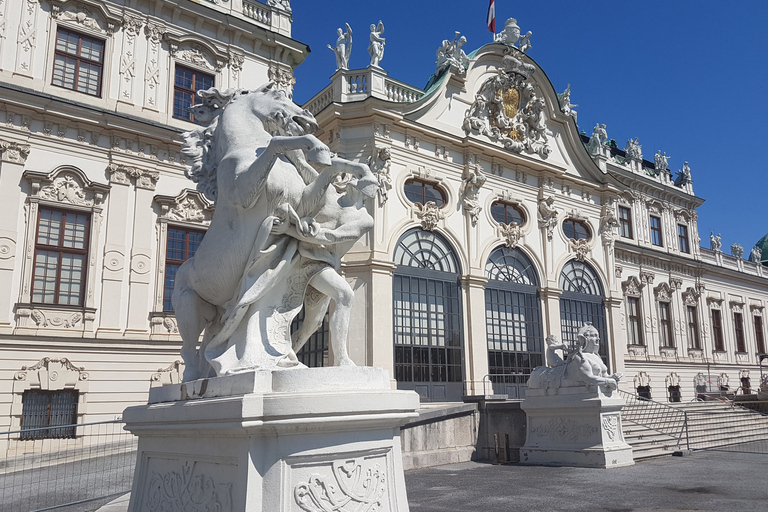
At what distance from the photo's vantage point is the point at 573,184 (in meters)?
25.1

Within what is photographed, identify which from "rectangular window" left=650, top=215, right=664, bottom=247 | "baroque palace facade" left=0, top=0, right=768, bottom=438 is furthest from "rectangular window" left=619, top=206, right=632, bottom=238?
"rectangular window" left=650, top=215, right=664, bottom=247

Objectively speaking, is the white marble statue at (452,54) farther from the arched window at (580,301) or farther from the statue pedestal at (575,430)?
the statue pedestal at (575,430)

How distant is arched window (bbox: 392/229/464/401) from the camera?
734 inches

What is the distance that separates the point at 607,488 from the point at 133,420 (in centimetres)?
652

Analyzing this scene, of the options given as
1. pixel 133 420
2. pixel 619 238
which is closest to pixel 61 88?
pixel 133 420

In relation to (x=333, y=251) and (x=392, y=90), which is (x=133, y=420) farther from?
(x=392, y=90)

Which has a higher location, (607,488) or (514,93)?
(514,93)

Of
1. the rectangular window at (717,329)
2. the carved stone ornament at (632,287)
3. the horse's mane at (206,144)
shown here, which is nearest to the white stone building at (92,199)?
the horse's mane at (206,144)

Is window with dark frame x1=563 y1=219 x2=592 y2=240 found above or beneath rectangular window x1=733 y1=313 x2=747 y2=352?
above

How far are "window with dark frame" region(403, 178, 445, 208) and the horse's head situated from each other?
15.7 m

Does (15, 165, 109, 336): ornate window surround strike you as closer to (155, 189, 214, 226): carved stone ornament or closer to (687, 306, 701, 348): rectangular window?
(155, 189, 214, 226): carved stone ornament

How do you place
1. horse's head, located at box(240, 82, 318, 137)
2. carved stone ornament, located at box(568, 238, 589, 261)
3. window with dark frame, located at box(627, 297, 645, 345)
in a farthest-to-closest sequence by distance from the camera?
1. window with dark frame, located at box(627, 297, 645, 345)
2. carved stone ornament, located at box(568, 238, 589, 261)
3. horse's head, located at box(240, 82, 318, 137)

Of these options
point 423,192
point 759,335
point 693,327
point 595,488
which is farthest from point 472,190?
point 759,335

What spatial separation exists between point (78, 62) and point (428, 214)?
1091 cm
